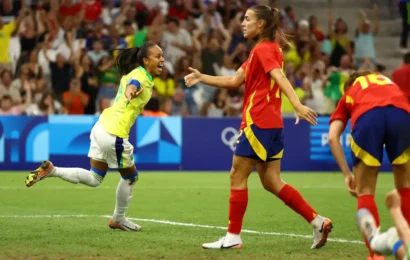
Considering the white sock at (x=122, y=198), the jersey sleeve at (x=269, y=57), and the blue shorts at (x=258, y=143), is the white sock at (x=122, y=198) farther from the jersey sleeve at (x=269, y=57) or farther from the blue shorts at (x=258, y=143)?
the jersey sleeve at (x=269, y=57)

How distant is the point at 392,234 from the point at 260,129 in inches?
88.2

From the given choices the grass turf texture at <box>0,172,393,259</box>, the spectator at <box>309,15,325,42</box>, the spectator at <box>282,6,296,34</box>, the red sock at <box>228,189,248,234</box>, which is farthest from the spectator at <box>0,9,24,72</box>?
the red sock at <box>228,189,248,234</box>

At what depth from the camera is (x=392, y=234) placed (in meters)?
6.33

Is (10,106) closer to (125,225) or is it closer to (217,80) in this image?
(125,225)

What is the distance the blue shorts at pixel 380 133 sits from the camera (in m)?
6.98

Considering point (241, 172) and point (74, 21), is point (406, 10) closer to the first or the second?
point (74, 21)

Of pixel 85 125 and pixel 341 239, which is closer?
pixel 341 239

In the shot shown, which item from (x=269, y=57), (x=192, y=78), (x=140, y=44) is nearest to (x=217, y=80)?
(x=192, y=78)

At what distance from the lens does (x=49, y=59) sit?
70.0 feet

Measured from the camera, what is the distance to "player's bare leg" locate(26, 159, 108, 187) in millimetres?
9414

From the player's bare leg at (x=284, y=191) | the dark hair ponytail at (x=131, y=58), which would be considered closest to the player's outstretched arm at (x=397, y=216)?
the player's bare leg at (x=284, y=191)

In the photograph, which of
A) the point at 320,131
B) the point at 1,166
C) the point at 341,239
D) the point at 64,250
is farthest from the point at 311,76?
the point at 64,250

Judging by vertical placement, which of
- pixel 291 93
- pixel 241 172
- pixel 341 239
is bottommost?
pixel 341 239

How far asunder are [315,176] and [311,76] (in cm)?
453
